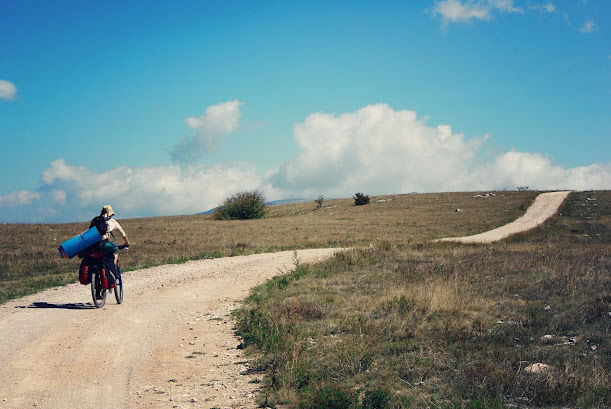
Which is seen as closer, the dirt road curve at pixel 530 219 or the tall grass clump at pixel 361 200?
the dirt road curve at pixel 530 219

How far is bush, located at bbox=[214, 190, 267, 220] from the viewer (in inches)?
2549

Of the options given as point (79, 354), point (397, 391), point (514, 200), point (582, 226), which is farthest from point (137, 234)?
point (514, 200)

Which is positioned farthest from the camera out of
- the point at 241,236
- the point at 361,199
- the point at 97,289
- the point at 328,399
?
the point at 361,199

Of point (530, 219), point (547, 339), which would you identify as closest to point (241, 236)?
point (547, 339)

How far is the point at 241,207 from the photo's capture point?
64.9m

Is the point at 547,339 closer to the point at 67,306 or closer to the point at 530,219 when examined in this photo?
the point at 67,306

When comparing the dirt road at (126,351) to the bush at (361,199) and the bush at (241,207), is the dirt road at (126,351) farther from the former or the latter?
the bush at (361,199)

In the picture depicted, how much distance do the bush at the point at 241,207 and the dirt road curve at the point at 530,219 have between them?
3307 cm

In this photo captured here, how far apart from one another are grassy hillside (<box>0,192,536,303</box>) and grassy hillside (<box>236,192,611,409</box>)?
366 inches

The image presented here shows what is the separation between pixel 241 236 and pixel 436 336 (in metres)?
28.7

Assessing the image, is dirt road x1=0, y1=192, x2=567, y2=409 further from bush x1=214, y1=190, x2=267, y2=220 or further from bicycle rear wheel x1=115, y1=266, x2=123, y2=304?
bush x1=214, y1=190, x2=267, y2=220

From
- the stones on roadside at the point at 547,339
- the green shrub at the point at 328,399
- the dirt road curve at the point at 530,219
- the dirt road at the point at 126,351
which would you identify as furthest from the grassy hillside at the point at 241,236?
the stones on roadside at the point at 547,339

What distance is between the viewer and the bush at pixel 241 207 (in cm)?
6475

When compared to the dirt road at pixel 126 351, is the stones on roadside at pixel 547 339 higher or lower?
lower
